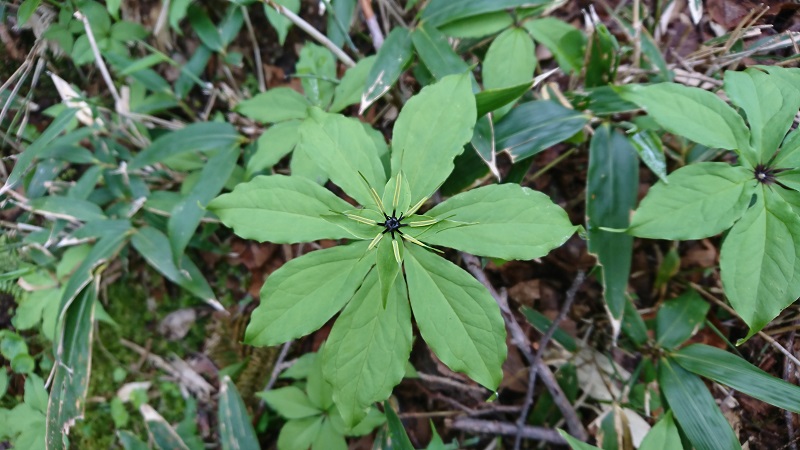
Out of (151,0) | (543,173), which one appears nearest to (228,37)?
(151,0)

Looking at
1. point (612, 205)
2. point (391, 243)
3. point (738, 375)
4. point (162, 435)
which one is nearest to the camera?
point (391, 243)

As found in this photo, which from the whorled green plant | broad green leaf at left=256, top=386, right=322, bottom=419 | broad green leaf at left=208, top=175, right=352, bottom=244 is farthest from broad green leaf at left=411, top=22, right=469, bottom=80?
broad green leaf at left=256, top=386, right=322, bottom=419

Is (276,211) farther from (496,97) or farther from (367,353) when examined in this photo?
(496,97)

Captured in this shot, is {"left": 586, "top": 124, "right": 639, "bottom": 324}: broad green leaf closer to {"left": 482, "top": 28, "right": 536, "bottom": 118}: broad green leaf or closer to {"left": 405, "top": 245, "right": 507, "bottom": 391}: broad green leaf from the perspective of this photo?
{"left": 482, "top": 28, "right": 536, "bottom": 118}: broad green leaf

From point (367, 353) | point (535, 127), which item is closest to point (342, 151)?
point (367, 353)

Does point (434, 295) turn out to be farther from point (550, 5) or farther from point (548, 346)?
point (550, 5)

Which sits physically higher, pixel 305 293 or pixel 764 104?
pixel 764 104

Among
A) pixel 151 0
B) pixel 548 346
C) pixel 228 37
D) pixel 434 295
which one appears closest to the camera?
Answer: pixel 434 295
